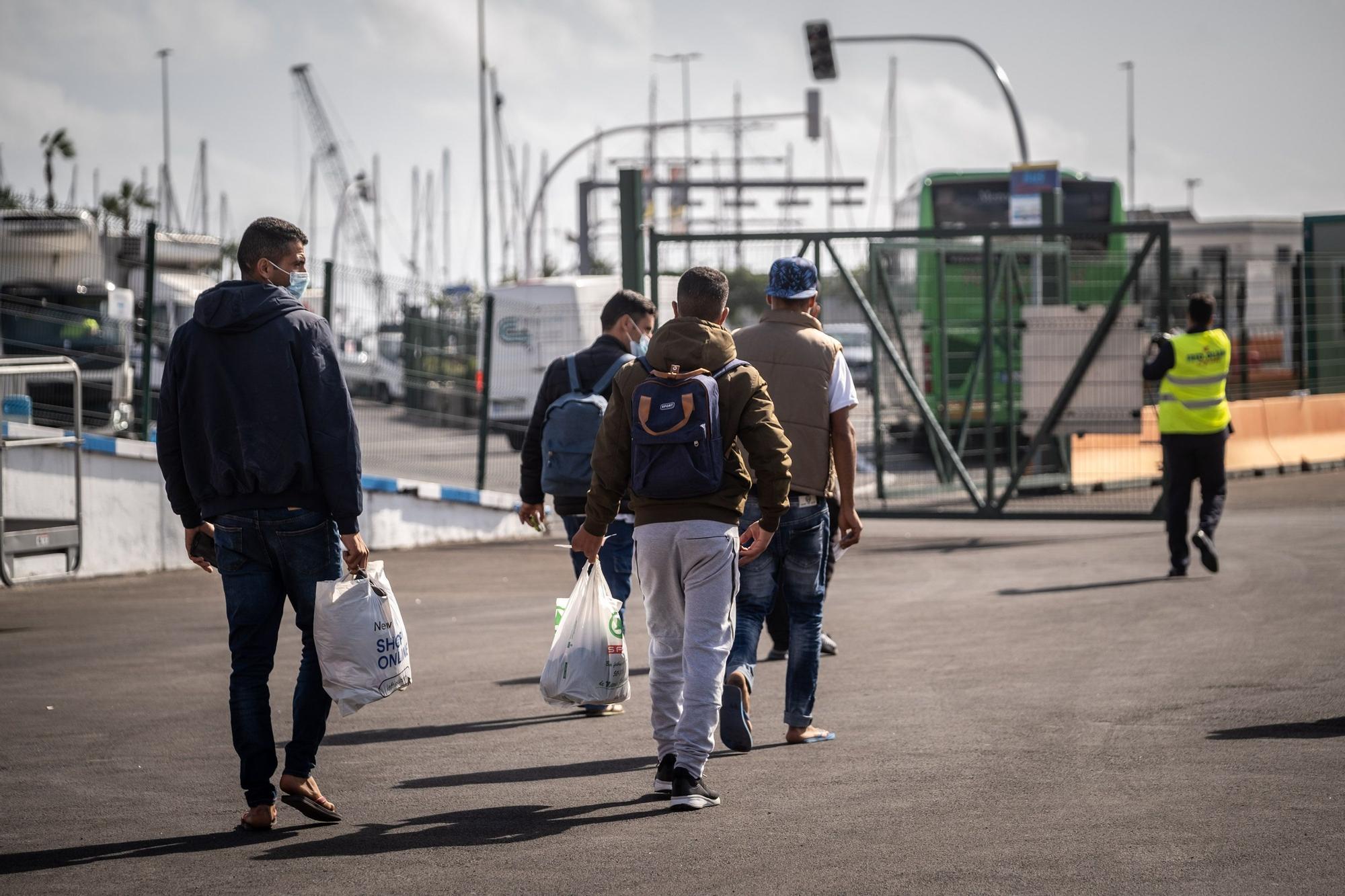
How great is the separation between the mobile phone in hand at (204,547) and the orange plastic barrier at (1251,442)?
54.4 feet

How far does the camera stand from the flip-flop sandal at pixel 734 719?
20.1ft

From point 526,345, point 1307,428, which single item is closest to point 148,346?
point 526,345

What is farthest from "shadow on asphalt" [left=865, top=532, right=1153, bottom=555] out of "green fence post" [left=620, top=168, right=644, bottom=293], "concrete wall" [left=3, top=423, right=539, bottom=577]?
"concrete wall" [left=3, top=423, right=539, bottom=577]

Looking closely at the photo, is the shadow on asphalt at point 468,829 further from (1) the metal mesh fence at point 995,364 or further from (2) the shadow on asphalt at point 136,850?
(1) the metal mesh fence at point 995,364

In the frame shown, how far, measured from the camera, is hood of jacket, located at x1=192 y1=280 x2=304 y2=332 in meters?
5.12

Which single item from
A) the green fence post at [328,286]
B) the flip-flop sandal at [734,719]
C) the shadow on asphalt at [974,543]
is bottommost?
the shadow on asphalt at [974,543]

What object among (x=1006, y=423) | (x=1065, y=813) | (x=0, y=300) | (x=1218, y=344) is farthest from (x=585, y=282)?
(x=1065, y=813)

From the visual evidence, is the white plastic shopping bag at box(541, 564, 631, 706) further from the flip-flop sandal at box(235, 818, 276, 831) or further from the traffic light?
the traffic light

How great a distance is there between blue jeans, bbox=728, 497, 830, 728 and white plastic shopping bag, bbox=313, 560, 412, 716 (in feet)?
5.02

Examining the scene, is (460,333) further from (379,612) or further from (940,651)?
(379,612)

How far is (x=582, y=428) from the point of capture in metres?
7.28

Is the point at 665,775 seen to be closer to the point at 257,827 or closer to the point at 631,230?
the point at 257,827

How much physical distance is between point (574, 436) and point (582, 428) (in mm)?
53

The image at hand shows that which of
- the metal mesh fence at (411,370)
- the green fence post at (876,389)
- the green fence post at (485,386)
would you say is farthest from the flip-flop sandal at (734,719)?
the green fence post at (485,386)
